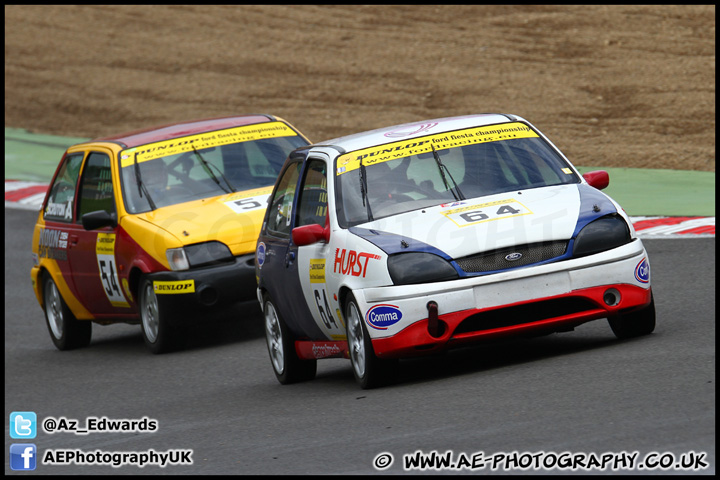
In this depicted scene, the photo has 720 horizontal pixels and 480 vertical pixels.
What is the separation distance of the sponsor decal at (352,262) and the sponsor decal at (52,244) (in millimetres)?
5274

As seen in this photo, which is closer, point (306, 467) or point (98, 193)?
point (306, 467)

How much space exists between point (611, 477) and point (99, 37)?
98.4ft

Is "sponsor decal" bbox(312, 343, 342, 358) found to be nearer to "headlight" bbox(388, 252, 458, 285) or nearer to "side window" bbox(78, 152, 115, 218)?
"headlight" bbox(388, 252, 458, 285)

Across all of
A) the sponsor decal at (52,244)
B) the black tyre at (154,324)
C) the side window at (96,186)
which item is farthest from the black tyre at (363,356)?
the sponsor decal at (52,244)

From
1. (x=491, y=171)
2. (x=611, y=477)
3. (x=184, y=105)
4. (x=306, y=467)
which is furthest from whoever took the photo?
(x=184, y=105)

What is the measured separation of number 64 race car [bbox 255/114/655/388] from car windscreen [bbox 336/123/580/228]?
0.03 feet

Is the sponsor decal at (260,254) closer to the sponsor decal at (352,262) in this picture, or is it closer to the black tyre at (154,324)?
the sponsor decal at (352,262)

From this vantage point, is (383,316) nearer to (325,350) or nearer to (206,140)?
(325,350)

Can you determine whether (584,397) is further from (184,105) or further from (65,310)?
(184,105)

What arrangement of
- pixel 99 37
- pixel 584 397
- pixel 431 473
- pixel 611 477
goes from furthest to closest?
pixel 99 37 < pixel 584 397 < pixel 431 473 < pixel 611 477

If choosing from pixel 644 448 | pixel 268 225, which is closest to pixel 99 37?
pixel 268 225

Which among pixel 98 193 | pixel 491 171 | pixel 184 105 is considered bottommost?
pixel 184 105

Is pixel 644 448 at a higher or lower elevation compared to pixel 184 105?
higher

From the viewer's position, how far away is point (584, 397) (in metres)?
7.09
